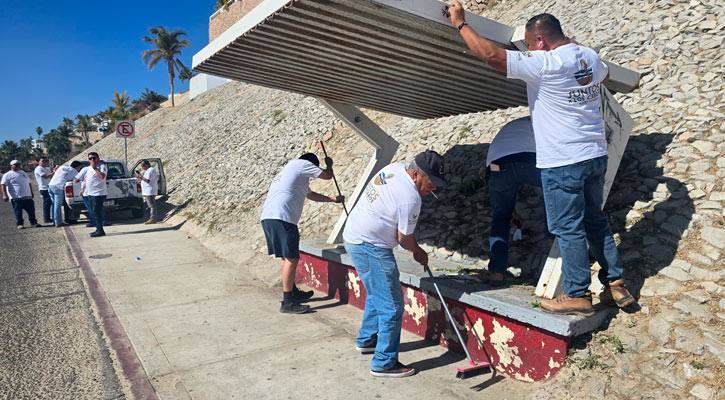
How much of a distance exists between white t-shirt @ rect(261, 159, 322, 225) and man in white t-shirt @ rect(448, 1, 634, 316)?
2.60 m

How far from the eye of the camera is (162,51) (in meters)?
53.9

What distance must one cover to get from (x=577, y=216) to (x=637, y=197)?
79.6 inches

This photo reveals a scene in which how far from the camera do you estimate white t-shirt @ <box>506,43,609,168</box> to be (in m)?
2.98

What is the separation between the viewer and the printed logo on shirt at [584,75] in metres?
3.05

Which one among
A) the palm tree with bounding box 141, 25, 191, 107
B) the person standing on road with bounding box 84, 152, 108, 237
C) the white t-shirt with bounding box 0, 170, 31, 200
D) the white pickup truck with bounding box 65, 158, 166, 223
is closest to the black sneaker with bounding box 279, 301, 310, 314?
the person standing on road with bounding box 84, 152, 108, 237

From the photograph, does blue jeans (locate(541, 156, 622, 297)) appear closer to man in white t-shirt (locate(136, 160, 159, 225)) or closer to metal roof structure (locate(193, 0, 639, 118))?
metal roof structure (locate(193, 0, 639, 118))

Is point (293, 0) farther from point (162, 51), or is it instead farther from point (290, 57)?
point (162, 51)

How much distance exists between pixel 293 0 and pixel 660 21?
7562 mm

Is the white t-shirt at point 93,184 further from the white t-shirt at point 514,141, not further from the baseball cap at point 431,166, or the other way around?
the white t-shirt at point 514,141

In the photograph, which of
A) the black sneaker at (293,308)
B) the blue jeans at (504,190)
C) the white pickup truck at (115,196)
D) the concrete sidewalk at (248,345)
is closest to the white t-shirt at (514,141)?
the blue jeans at (504,190)

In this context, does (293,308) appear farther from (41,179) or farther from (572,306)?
(41,179)

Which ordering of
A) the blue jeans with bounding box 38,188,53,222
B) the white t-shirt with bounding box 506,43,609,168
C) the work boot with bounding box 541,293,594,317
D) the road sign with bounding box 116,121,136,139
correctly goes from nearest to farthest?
1. the white t-shirt with bounding box 506,43,609,168
2. the work boot with bounding box 541,293,594,317
3. the blue jeans with bounding box 38,188,53,222
4. the road sign with bounding box 116,121,136,139

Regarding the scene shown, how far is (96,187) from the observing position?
33.6ft

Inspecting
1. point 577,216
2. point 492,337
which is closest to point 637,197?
point 577,216
